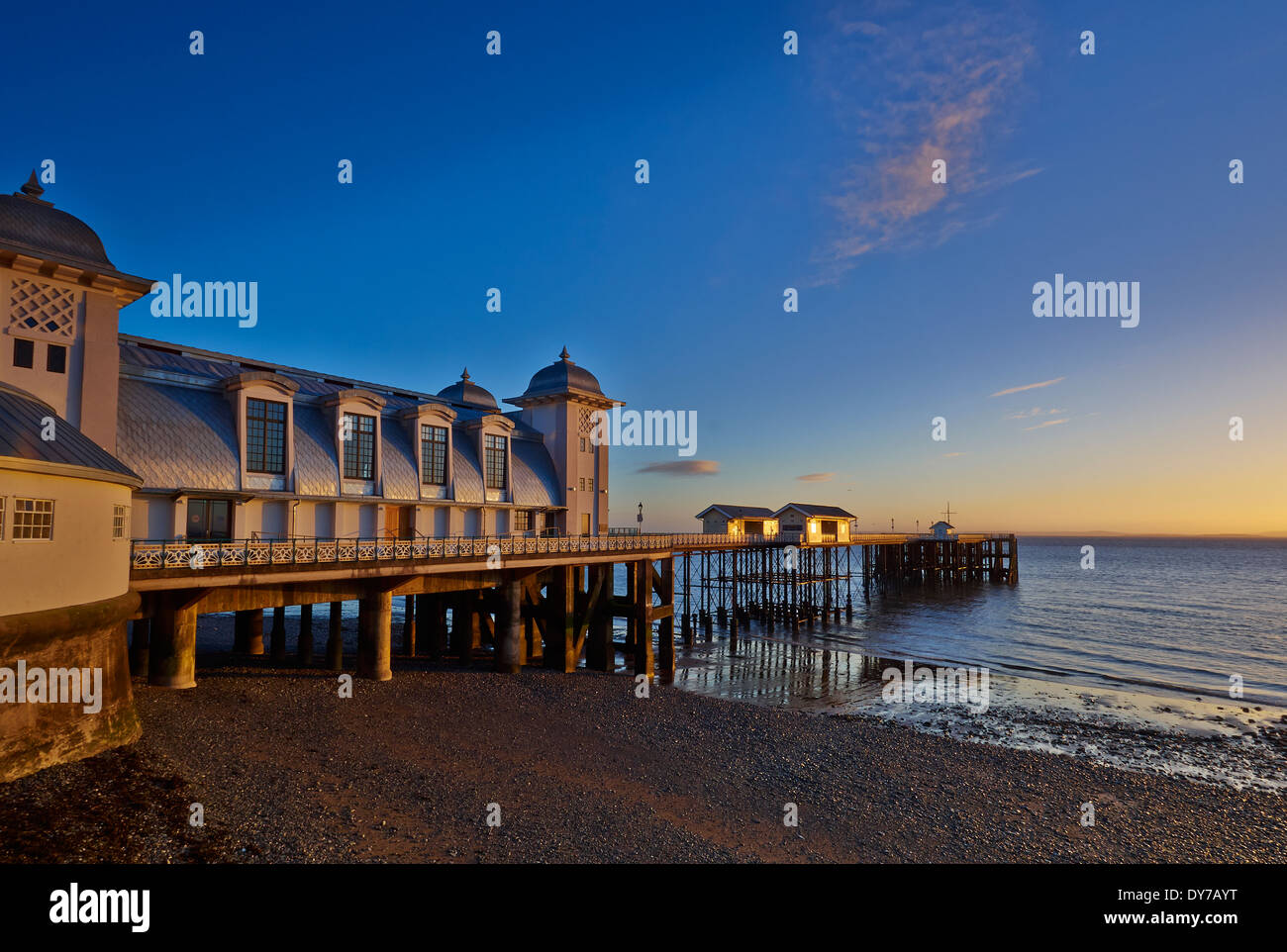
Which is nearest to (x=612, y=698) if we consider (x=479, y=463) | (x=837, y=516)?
(x=479, y=463)

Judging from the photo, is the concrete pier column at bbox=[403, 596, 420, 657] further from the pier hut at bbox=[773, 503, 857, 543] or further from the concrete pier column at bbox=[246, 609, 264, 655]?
the pier hut at bbox=[773, 503, 857, 543]

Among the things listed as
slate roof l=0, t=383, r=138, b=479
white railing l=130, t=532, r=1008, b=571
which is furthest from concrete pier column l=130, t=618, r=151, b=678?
slate roof l=0, t=383, r=138, b=479

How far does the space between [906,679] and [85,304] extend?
35094mm

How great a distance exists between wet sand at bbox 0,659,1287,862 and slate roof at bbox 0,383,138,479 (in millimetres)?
5656

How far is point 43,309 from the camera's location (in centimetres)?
1658

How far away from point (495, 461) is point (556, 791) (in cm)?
1804

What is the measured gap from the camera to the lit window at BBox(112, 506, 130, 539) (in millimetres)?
13953

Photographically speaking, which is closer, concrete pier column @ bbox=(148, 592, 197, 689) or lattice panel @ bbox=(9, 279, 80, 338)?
lattice panel @ bbox=(9, 279, 80, 338)

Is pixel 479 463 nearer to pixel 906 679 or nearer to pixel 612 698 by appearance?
pixel 612 698

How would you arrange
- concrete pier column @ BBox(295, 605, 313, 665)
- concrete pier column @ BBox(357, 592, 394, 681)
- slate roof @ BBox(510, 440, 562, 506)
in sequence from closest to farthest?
concrete pier column @ BBox(357, 592, 394, 681) < concrete pier column @ BBox(295, 605, 313, 665) < slate roof @ BBox(510, 440, 562, 506)

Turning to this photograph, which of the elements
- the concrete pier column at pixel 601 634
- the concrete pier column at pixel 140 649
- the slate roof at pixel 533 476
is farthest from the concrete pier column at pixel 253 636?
the concrete pier column at pixel 601 634

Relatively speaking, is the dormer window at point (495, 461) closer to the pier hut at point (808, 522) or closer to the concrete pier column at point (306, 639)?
the concrete pier column at point (306, 639)

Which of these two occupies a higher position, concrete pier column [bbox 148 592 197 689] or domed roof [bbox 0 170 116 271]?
domed roof [bbox 0 170 116 271]

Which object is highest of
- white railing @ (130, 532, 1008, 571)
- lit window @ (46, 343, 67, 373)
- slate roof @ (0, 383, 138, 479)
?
lit window @ (46, 343, 67, 373)
